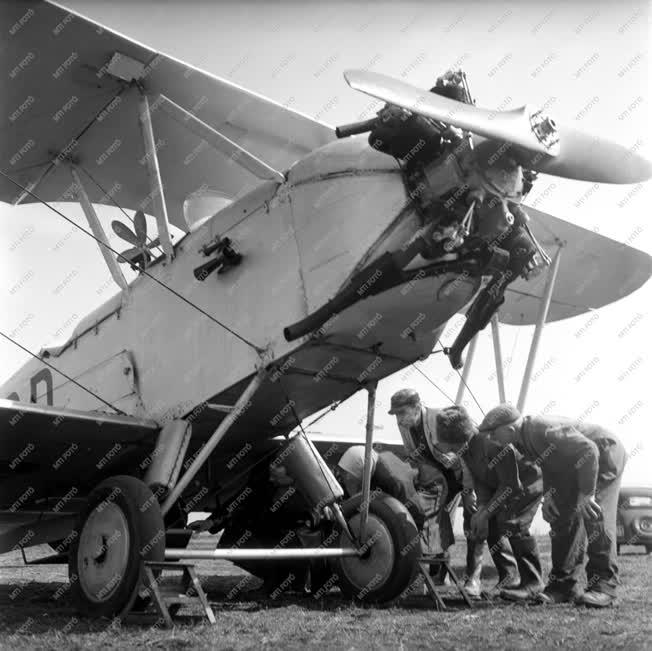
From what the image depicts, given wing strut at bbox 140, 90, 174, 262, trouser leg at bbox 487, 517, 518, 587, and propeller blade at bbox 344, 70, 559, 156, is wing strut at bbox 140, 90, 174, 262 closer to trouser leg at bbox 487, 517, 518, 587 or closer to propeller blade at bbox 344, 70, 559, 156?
propeller blade at bbox 344, 70, 559, 156

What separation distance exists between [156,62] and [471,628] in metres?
4.97

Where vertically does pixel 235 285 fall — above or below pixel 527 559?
above

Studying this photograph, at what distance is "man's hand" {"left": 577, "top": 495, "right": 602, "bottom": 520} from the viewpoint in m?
5.34

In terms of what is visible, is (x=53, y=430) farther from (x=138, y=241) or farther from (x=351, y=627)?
(x=351, y=627)

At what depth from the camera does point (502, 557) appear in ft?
20.6

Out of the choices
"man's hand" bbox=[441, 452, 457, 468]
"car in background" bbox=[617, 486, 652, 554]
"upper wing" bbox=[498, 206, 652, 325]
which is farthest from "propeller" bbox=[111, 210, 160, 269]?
"car in background" bbox=[617, 486, 652, 554]

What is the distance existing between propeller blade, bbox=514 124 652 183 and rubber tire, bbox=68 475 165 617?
10.8 ft

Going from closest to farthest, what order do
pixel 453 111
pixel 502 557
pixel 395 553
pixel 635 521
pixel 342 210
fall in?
pixel 453 111, pixel 342 210, pixel 395 553, pixel 502 557, pixel 635 521

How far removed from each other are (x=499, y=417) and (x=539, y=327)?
3.18 metres

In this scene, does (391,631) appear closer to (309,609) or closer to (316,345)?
(309,609)

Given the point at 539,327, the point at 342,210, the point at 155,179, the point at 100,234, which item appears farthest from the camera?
the point at 539,327

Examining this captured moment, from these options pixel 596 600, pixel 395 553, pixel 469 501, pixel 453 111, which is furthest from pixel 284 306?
pixel 596 600

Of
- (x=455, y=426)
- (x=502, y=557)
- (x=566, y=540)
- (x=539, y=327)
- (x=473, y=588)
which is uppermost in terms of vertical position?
(x=539, y=327)

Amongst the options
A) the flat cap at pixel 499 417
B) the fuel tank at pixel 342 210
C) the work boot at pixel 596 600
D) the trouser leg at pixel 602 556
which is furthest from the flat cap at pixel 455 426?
the fuel tank at pixel 342 210
